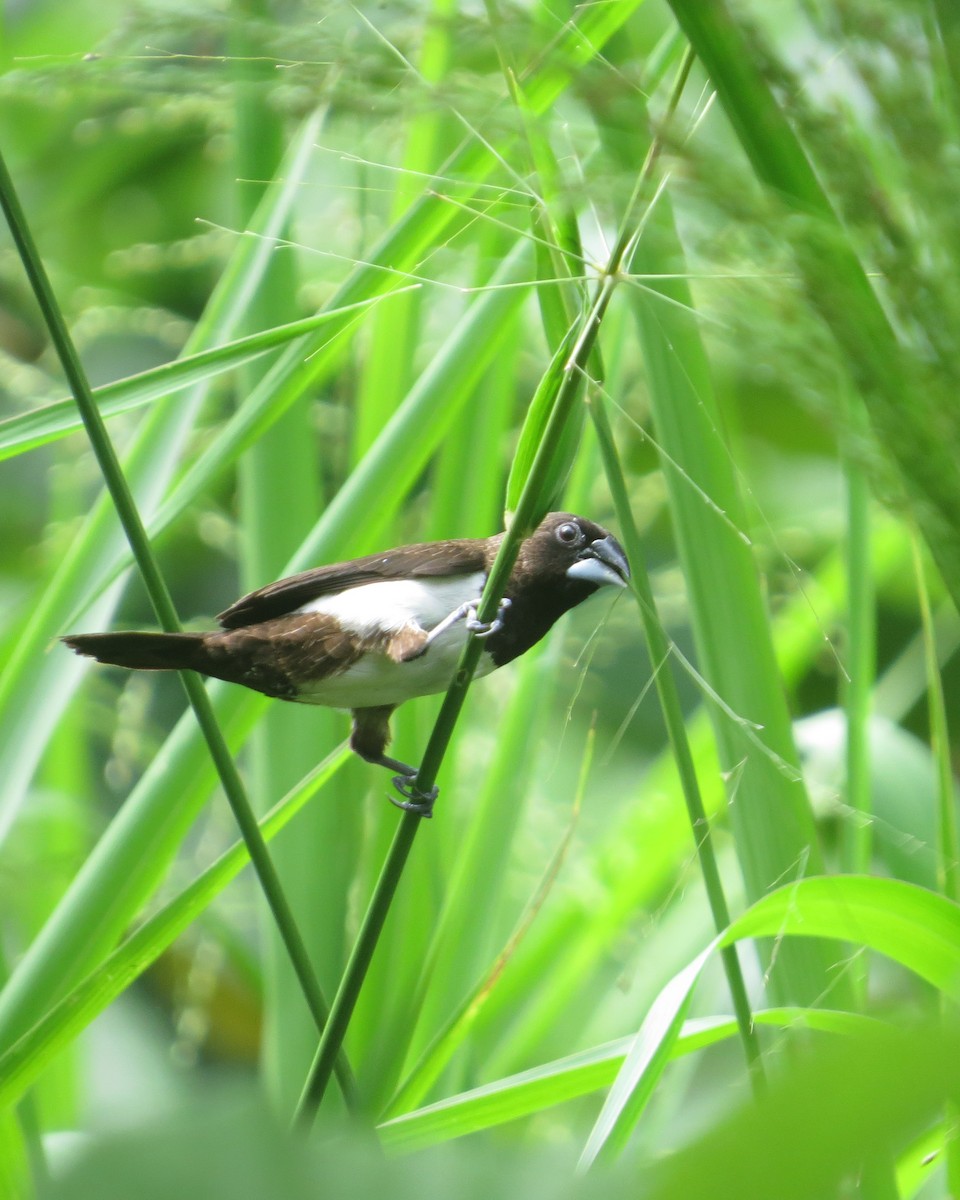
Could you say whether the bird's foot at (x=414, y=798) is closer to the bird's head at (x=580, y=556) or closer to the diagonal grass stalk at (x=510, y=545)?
the diagonal grass stalk at (x=510, y=545)

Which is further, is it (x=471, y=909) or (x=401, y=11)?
(x=471, y=909)

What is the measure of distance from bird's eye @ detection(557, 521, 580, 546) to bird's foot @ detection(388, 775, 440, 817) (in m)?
0.28

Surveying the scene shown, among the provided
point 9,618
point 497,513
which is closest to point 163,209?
point 9,618

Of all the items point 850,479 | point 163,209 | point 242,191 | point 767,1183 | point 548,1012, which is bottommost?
point 548,1012

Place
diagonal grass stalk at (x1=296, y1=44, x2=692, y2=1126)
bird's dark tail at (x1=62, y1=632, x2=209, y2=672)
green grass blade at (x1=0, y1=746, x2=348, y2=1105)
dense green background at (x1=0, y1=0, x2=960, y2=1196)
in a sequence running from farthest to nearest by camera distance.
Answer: bird's dark tail at (x1=62, y1=632, x2=209, y2=672) → green grass blade at (x1=0, y1=746, x2=348, y2=1105) → diagonal grass stalk at (x1=296, y1=44, x2=692, y2=1126) → dense green background at (x1=0, y1=0, x2=960, y2=1196)

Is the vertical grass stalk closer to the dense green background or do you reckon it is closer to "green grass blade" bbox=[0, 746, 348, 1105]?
the dense green background

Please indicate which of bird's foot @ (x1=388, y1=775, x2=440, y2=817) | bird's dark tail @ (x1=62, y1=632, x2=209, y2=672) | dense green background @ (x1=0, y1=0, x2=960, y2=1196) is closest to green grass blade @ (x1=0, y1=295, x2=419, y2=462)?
dense green background @ (x1=0, y1=0, x2=960, y2=1196)

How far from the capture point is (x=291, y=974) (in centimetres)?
122

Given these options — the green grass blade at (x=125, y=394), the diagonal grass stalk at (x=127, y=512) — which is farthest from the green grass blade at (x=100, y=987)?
the green grass blade at (x=125, y=394)

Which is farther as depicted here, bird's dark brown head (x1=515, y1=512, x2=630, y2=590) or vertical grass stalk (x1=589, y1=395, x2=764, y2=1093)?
bird's dark brown head (x1=515, y1=512, x2=630, y2=590)

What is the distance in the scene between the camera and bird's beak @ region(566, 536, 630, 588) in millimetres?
1217

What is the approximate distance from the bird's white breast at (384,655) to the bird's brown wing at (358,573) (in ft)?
0.05

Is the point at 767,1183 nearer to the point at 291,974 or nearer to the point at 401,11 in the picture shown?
the point at 401,11

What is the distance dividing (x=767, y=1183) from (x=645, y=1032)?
1.81ft
